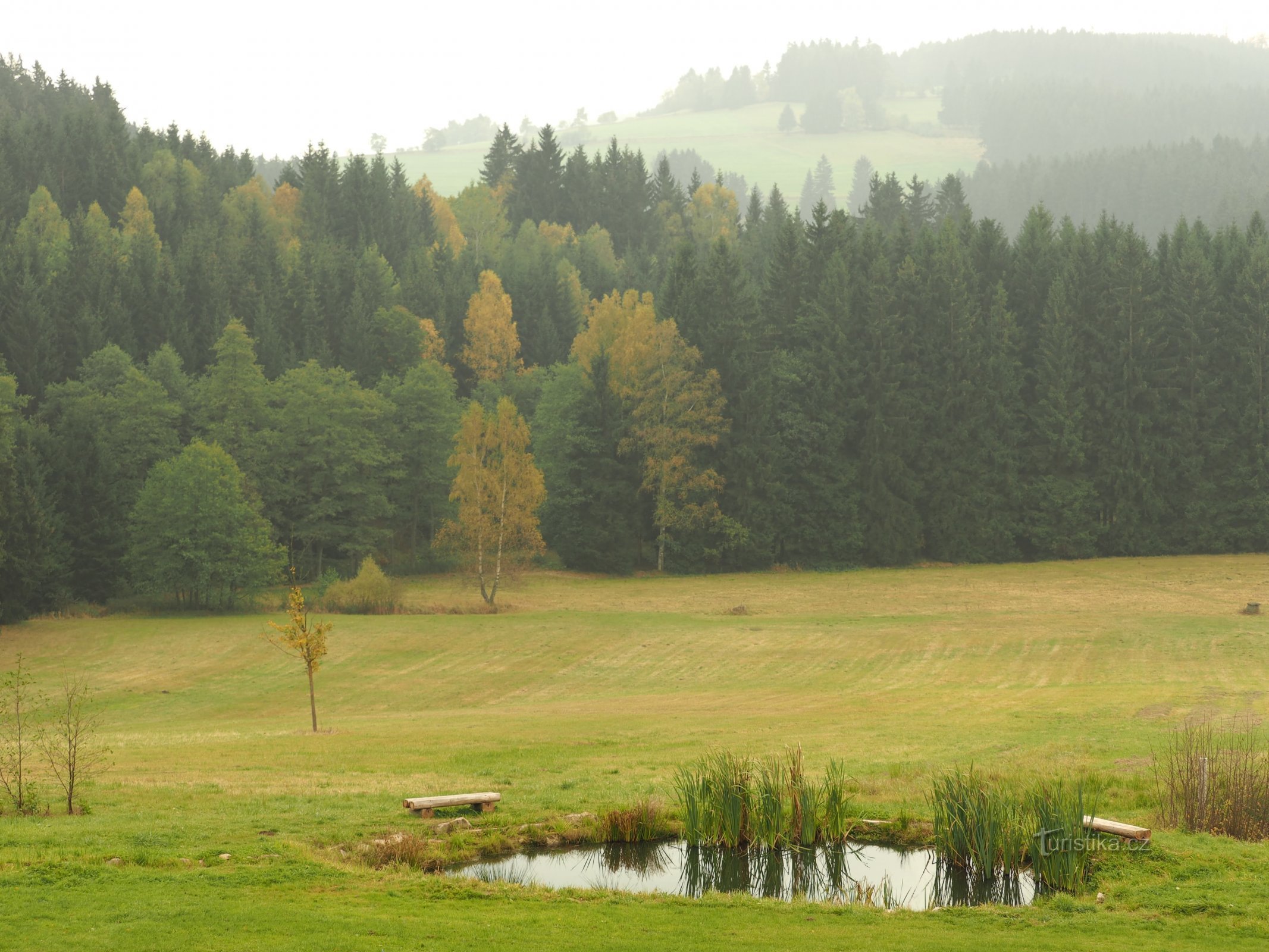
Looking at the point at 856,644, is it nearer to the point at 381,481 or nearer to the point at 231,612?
the point at 231,612

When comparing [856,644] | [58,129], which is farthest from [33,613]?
[58,129]

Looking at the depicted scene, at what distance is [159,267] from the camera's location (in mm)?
90812

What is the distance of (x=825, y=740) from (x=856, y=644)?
846 inches

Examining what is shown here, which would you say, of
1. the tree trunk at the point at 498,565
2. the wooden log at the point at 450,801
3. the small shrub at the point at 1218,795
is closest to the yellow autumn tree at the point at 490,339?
the tree trunk at the point at 498,565

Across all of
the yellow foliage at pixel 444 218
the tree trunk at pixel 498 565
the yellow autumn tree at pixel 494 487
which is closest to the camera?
the tree trunk at pixel 498 565

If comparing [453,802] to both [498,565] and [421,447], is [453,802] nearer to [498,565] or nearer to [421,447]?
[498,565]

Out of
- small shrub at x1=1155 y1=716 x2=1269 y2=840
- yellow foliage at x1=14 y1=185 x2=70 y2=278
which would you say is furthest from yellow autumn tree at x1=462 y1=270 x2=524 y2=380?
small shrub at x1=1155 y1=716 x2=1269 y2=840

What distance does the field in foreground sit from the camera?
13.3 m

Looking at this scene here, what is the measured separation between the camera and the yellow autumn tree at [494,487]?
61438mm

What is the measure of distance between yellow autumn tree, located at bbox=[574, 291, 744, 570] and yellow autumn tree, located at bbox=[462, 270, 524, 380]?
51.5ft

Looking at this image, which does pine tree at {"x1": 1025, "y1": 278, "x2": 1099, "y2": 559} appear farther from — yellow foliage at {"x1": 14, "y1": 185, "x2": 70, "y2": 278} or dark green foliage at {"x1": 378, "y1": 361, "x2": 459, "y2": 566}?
yellow foliage at {"x1": 14, "y1": 185, "x2": 70, "y2": 278}

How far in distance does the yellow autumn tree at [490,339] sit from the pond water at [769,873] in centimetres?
7440

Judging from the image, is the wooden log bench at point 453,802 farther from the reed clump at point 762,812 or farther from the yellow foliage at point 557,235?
the yellow foliage at point 557,235

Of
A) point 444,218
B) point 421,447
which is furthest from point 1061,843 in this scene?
point 444,218
